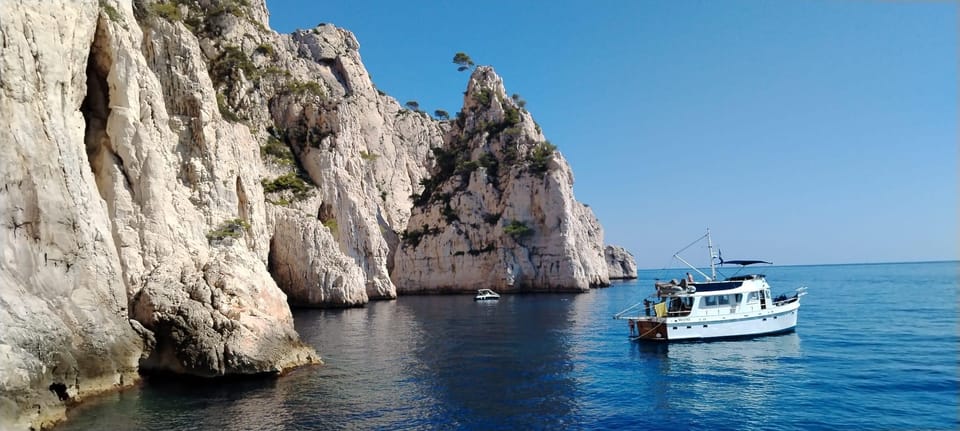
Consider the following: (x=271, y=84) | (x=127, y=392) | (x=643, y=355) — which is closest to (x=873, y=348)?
(x=643, y=355)

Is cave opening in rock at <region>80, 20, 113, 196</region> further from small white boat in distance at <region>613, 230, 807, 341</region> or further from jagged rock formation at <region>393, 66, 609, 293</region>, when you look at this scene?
jagged rock formation at <region>393, 66, 609, 293</region>

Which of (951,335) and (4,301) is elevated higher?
(4,301)

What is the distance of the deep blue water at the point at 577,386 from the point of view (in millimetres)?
17891

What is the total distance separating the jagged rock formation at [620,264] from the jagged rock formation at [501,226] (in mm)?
54401

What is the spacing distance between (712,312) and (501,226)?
52.1 meters

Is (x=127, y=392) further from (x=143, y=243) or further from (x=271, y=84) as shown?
(x=271, y=84)

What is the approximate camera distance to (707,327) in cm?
3475

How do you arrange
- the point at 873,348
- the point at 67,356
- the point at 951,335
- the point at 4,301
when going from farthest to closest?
the point at 951,335 < the point at 873,348 < the point at 67,356 < the point at 4,301

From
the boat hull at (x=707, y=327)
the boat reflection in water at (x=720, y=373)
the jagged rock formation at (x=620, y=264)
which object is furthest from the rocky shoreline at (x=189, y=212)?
the jagged rock formation at (x=620, y=264)

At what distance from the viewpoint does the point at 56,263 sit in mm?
18500

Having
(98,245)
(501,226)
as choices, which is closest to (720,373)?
(98,245)

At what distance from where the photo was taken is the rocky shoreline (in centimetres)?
1798

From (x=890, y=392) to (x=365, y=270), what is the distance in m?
58.3

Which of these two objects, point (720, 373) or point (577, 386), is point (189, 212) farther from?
point (720, 373)
